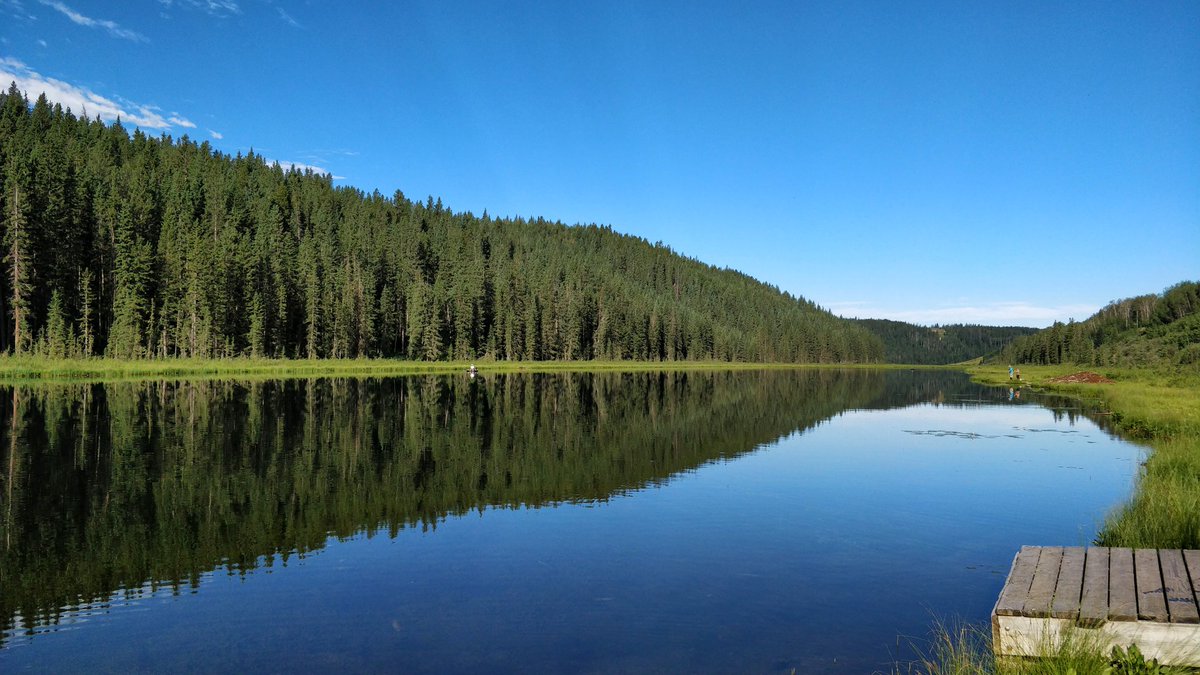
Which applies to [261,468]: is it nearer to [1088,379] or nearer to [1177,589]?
[1177,589]

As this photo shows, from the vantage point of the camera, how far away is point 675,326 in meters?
174

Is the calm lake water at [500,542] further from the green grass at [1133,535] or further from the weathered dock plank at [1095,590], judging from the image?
the weathered dock plank at [1095,590]

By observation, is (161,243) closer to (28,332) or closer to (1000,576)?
(28,332)

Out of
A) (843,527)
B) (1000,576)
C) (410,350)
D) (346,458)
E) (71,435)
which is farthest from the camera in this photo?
(410,350)

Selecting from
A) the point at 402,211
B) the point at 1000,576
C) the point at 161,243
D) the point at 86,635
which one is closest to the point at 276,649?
the point at 86,635

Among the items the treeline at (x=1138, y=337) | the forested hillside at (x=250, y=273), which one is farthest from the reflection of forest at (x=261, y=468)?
the treeline at (x=1138, y=337)

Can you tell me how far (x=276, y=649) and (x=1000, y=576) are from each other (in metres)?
11.1

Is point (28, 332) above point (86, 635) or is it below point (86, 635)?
above

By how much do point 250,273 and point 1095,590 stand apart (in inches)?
3982

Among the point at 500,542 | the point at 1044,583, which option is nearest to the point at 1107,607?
the point at 1044,583

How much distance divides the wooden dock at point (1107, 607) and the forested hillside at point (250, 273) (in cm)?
7686

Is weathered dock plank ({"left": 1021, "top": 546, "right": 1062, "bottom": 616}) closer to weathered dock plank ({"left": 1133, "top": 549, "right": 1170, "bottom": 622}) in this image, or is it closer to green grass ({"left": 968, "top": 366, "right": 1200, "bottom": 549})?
weathered dock plank ({"left": 1133, "top": 549, "right": 1170, "bottom": 622})

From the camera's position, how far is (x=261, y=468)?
19.7 m

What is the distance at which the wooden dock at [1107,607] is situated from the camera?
21.6ft
